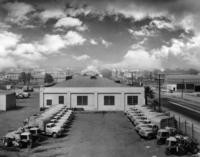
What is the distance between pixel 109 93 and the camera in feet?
169

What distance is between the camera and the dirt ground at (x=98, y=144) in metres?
23.5

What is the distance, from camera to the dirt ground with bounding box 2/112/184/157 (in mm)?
23469

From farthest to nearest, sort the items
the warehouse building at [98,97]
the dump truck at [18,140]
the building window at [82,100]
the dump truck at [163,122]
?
the building window at [82,100] → the warehouse building at [98,97] → the dump truck at [163,122] → the dump truck at [18,140]

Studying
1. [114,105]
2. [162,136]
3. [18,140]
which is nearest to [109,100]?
[114,105]

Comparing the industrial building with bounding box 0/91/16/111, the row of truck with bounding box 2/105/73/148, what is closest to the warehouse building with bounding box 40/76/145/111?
the industrial building with bounding box 0/91/16/111

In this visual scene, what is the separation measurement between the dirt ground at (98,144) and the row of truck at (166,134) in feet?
3.16

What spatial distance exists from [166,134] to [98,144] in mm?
8025

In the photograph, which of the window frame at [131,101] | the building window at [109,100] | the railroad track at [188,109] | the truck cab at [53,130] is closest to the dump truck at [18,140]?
the truck cab at [53,130]

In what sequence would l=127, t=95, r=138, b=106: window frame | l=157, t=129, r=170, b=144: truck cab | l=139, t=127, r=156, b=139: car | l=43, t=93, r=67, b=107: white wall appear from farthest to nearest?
l=43, t=93, r=67, b=107: white wall < l=127, t=95, r=138, b=106: window frame < l=139, t=127, r=156, b=139: car < l=157, t=129, r=170, b=144: truck cab

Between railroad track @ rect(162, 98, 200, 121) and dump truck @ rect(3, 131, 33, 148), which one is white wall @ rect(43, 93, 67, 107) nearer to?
dump truck @ rect(3, 131, 33, 148)

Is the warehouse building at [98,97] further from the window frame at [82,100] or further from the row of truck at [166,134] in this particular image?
the row of truck at [166,134]

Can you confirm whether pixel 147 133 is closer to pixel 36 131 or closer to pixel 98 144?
pixel 98 144

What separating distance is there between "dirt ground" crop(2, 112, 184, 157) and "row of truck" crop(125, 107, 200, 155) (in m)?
0.96

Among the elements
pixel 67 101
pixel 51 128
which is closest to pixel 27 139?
pixel 51 128
